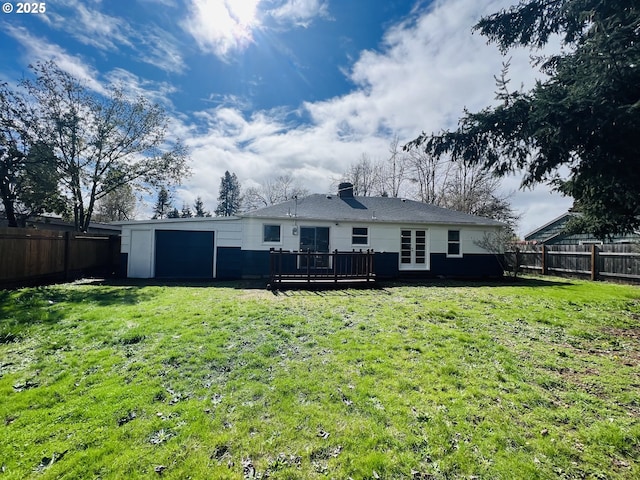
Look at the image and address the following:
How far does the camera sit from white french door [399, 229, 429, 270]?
43.9 feet

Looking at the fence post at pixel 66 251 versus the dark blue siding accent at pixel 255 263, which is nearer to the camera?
the fence post at pixel 66 251

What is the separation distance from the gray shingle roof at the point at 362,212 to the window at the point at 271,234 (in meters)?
0.55

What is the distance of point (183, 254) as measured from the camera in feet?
39.7

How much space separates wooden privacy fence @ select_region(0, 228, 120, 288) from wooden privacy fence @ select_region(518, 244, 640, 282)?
19.9 meters

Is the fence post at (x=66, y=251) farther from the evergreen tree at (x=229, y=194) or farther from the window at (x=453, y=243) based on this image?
the evergreen tree at (x=229, y=194)

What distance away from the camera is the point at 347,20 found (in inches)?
350

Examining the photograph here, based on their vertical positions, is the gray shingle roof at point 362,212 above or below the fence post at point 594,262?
above

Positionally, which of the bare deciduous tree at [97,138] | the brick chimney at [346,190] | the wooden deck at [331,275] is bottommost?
the wooden deck at [331,275]

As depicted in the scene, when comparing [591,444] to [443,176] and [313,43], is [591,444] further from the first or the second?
[443,176]

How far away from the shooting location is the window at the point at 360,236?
12867mm

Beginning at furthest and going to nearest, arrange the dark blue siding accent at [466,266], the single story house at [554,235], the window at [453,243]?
the single story house at [554,235]
the window at [453,243]
the dark blue siding accent at [466,266]

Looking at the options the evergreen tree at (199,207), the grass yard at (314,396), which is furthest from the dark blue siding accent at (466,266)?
the evergreen tree at (199,207)

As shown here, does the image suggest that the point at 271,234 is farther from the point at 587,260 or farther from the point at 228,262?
the point at 587,260

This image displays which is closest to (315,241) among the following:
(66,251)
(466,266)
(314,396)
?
(466,266)
